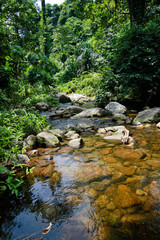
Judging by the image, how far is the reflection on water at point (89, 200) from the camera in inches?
52.0

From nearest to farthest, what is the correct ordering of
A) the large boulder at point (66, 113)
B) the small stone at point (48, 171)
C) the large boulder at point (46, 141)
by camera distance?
the small stone at point (48, 171) < the large boulder at point (46, 141) < the large boulder at point (66, 113)

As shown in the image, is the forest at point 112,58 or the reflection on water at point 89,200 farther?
the forest at point 112,58

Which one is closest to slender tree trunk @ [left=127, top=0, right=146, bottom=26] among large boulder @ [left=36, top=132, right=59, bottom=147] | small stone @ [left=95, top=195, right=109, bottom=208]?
large boulder @ [left=36, top=132, right=59, bottom=147]

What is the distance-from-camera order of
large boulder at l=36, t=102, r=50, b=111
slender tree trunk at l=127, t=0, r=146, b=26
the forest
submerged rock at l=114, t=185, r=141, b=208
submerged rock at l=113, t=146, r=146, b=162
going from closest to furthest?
submerged rock at l=114, t=185, r=141, b=208
submerged rock at l=113, t=146, r=146, b=162
the forest
slender tree trunk at l=127, t=0, r=146, b=26
large boulder at l=36, t=102, r=50, b=111

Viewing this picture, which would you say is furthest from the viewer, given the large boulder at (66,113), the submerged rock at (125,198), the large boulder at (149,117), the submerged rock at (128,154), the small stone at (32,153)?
the large boulder at (66,113)

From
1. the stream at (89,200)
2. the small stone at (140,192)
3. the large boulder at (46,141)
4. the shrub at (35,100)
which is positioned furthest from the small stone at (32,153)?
the shrub at (35,100)

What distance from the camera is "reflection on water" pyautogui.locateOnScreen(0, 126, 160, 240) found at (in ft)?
4.33

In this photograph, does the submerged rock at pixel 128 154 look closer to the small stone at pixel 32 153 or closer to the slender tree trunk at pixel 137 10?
the small stone at pixel 32 153

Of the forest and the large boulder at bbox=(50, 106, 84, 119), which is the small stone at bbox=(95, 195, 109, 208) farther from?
the large boulder at bbox=(50, 106, 84, 119)

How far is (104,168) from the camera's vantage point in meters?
2.46

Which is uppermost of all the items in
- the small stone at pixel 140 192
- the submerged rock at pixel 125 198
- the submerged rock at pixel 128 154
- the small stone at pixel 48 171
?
the small stone at pixel 48 171

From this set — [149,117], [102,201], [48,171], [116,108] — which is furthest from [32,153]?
[116,108]

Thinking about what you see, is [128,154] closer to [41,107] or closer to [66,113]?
[66,113]

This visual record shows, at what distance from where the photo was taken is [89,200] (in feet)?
5.68
